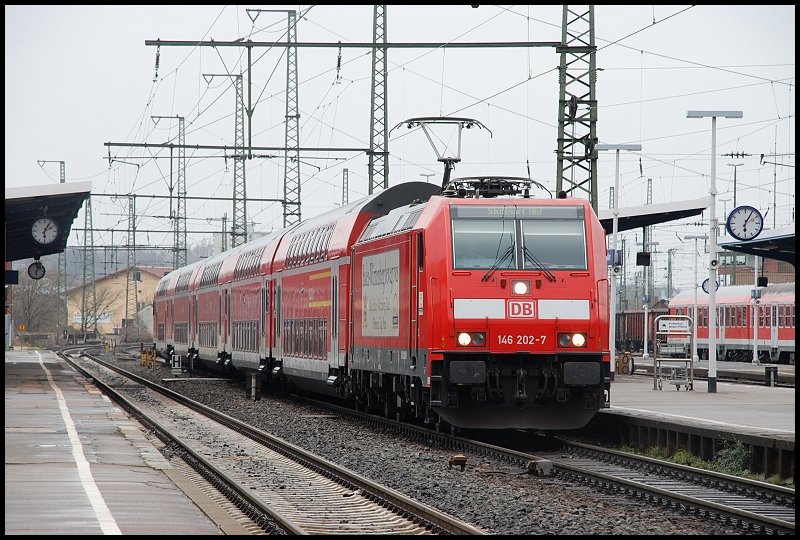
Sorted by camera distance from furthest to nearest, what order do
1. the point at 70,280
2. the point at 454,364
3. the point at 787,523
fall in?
the point at 70,280, the point at 454,364, the point at 787,523

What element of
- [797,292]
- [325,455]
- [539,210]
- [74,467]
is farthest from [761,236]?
[797,292]

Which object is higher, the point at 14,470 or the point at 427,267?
the point at 427,267

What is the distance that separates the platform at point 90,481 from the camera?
399 inches

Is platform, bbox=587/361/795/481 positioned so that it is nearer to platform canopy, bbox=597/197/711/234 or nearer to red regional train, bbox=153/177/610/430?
red regional train, bbox=153/177/610/430

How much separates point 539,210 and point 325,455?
14.3 feet

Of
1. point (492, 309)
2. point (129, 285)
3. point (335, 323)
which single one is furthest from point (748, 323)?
point (129, 285)

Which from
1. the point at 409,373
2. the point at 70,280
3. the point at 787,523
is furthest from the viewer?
the point at 70,280

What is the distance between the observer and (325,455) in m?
16.8

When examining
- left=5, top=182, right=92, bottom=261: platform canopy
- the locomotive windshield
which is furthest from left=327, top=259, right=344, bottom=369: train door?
left=5, top=182, right=92, bottom=261: platform canopy

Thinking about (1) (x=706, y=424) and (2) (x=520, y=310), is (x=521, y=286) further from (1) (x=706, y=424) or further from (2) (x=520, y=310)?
(1) (x=706, y=424)

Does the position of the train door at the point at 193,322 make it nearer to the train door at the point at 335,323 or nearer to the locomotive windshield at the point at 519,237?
the train door at the point at 335,323

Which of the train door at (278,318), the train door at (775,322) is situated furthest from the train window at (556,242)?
the train door at (775,322)

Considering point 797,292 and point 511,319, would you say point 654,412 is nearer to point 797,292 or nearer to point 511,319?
point 511,319

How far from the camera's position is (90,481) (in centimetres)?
1300
